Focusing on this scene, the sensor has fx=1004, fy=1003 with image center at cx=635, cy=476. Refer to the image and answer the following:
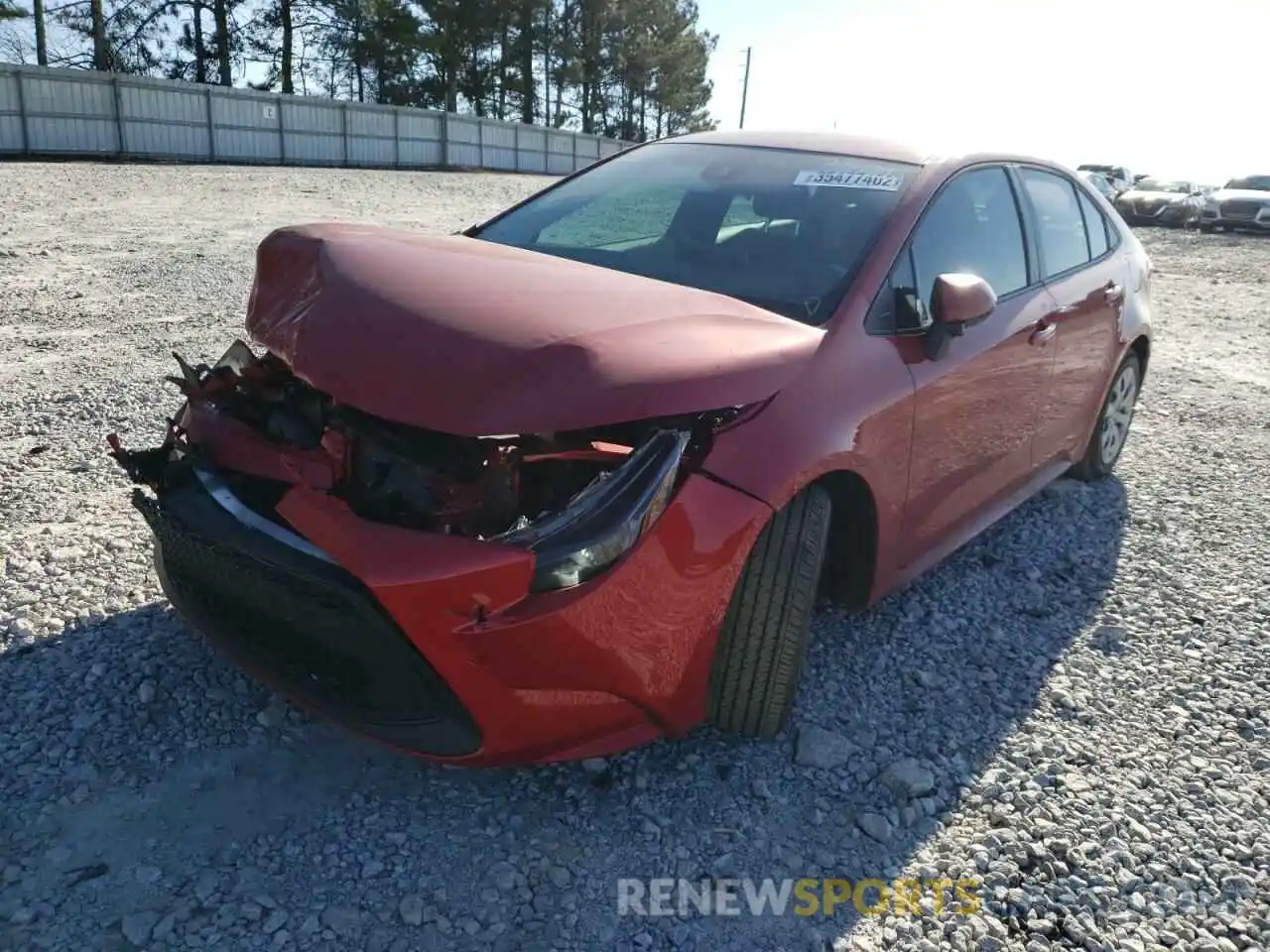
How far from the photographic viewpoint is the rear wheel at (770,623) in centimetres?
252

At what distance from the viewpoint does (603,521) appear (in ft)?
7.05

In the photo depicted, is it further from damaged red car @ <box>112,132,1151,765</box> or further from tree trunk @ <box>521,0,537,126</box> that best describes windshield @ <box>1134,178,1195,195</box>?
damaged red car @ <box>112,132,1151,765</box>

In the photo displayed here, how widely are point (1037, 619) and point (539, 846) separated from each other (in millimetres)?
2138

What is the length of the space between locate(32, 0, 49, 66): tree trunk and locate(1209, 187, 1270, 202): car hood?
103 ft

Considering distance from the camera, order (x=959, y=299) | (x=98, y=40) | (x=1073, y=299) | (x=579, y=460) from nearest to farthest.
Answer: (x=579, y=460)
(x=959, y=299)
(x=1073, y=299)
(x=98, y=40)

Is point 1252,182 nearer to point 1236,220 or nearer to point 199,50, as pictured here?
point 1236,220

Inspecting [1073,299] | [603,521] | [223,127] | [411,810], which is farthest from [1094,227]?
[223,127]

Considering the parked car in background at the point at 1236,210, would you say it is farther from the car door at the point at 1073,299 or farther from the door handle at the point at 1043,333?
the door handle at the point at 1043,333

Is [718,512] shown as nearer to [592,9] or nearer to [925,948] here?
[925,948]

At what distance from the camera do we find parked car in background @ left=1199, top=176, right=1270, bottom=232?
22.6 metres

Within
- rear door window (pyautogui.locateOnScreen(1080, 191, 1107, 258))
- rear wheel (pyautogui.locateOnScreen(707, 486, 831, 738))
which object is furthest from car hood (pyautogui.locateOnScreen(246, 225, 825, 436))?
rear door window (pyautogui.locateOnScreen(1080, 191, 1107, 258))

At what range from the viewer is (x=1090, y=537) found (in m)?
4.39

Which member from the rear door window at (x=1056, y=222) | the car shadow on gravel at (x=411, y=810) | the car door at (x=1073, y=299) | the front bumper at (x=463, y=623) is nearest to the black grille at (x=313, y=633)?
the front bumper at (x=463, y=623)

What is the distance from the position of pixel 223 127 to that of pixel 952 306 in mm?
27555
